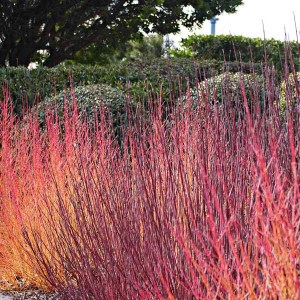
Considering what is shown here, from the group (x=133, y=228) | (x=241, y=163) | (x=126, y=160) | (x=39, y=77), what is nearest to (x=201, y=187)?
(x=241, y=163)

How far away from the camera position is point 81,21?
1642cm

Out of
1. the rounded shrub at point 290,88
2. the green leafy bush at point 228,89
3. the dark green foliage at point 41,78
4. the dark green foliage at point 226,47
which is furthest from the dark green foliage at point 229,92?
the dark green foliage at point 226,47

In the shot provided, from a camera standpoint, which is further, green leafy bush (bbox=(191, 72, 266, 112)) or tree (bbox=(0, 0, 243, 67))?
tree (bbox=(0, 0, 243, 67))

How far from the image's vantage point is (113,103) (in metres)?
7.39

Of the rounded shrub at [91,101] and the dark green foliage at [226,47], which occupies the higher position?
the dark green foliage at [226,47]

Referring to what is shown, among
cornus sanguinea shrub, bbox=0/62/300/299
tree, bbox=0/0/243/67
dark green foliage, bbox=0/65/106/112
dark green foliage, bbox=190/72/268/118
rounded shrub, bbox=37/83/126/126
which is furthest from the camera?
tree, bbox=0/0/243/67

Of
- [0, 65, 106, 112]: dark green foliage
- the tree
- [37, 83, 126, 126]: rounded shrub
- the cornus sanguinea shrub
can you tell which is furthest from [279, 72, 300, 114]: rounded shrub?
the tree

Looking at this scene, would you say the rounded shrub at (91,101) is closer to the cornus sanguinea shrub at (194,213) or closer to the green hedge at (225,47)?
the cornus sanguinea shrub at (194,213)

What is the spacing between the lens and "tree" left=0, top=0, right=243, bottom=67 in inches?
628

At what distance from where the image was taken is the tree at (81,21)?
15961 millimetres

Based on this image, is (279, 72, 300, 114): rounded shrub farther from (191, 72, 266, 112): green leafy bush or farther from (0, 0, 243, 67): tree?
(0, 0, 243, 67): tree

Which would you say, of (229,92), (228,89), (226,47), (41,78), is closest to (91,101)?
(41,78)

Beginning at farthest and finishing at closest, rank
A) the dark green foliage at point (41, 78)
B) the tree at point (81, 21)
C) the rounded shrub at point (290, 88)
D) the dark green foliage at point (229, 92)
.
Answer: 1. the tree at point (81, 21)
2. the dark green foliage at point (41, 78)
3. the dark green foliage at point (229, 92)
4. the rounded shrub at point (290, 88)

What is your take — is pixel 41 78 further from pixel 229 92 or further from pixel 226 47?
pixel 226 47
